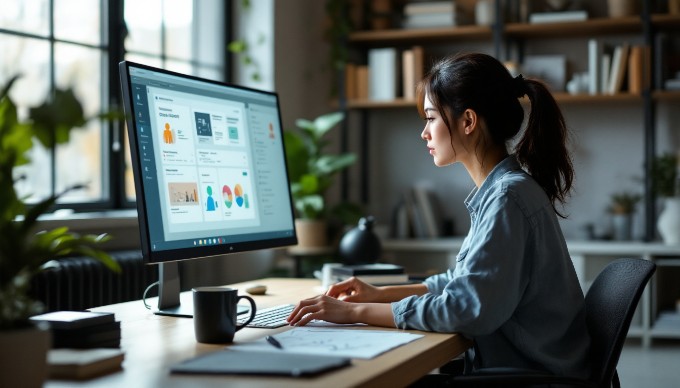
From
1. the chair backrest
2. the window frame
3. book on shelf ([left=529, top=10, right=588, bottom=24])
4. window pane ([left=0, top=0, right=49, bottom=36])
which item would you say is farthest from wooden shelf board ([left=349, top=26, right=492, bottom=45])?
the chair backrest

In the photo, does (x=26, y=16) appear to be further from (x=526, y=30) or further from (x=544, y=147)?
(x=526, y=30)

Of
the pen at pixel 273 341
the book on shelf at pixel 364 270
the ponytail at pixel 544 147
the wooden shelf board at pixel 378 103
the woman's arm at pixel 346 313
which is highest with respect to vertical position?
the wooden shelf board at pixel 378 103

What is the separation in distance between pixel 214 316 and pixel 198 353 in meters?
0.09

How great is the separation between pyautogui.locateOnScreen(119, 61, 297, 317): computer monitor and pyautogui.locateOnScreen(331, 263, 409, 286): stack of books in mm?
181

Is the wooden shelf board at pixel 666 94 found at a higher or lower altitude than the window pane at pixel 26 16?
lower

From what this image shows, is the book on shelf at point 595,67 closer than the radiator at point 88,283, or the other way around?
the radiator at point 88,283

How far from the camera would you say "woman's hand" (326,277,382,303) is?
1.84 m

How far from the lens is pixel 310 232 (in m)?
3.92

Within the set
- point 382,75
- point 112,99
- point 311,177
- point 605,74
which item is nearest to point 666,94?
point 605,74

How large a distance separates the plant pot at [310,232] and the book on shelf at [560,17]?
1.60 m

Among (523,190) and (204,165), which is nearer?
(523,190)

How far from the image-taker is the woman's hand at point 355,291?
6.05ft

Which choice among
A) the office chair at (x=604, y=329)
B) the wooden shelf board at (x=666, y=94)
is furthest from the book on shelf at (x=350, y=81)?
the office chair at (x=604, y=329)

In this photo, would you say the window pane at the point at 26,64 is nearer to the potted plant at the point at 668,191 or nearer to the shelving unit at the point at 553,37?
the shelving unit at the point at 553,37
